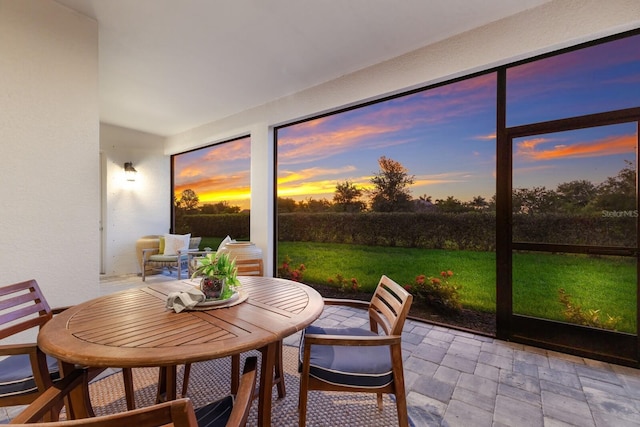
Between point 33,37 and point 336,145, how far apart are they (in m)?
3.55

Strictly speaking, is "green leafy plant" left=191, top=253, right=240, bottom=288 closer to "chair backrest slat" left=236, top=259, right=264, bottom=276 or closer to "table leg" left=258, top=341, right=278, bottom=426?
"table leg" left=258, top=341, right=278, bottom=426

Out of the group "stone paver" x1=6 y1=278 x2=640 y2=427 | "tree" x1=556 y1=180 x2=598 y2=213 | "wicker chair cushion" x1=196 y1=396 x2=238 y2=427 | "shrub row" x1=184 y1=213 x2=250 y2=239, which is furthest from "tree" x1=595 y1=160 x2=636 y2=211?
"shrub row" x1=184 y1=213 x2=250 y2=239

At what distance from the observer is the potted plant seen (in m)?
1.55

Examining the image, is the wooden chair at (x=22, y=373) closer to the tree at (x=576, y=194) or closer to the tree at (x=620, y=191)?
the tree at (x=576, y=194)

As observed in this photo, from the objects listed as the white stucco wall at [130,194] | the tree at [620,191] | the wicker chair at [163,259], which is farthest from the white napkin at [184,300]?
the white stucco wall at [130,194]

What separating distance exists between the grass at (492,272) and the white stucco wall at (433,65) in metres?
0.92

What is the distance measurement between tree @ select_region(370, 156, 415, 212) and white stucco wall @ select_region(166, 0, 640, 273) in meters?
1.06

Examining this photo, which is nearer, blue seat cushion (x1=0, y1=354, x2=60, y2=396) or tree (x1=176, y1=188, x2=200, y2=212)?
blue seat cushion (x1=0, y1=354, x2=60, y2=396)

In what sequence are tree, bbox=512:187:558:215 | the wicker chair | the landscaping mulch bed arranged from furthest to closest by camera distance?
the wicker chair < the landscaping mulch bed < tree, bbox=512:187:558:215

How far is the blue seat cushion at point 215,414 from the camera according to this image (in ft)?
3.51

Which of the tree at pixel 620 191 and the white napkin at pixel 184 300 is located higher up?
the tree at pixel 620 191

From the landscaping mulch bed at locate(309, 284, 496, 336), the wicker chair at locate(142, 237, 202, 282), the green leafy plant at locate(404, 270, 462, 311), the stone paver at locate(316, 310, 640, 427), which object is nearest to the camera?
the stone paver at locate(316, 310, 640, 427)

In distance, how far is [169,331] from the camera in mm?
1194

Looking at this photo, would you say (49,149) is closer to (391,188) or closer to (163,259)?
(163,259)
